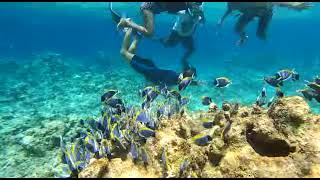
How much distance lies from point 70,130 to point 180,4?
5266 millimetres

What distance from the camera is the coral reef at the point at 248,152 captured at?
4488 millimetres

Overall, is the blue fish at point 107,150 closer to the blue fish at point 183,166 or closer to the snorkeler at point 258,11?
the blue fish at point 183,166

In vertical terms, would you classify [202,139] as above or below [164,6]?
below

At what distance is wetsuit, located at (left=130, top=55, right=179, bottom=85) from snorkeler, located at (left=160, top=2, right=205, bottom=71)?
196 cm

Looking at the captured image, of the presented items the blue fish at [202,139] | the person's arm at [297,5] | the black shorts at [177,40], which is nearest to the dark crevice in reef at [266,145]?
the blue fish at [202,139]

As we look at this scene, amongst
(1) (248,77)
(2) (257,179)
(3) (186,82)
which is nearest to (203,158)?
(2) (257,179)

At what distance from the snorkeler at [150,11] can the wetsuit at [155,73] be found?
142cm

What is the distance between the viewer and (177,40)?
13.1 meters

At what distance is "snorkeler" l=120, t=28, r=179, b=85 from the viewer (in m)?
9.86

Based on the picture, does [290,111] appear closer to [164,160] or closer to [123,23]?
[164,160]

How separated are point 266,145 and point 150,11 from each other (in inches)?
296

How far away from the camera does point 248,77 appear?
24.5 metres

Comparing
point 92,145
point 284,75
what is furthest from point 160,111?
point 284,75

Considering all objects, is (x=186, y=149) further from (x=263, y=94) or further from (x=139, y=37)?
(x=139, y=37)
